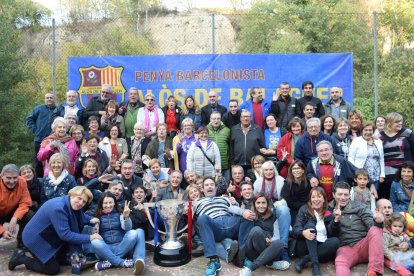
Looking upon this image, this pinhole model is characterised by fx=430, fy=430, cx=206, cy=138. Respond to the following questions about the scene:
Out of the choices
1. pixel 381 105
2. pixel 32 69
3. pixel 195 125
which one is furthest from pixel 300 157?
pixel 381 105

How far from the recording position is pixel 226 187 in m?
6.04

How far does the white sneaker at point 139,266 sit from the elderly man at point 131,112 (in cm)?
305

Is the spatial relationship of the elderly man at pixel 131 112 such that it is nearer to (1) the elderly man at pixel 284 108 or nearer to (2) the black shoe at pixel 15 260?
(1) the elderly man at pixel 284 108

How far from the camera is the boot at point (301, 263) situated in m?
4.91

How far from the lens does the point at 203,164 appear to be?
255 inches

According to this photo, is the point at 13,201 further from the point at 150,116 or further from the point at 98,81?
the point at 98,81

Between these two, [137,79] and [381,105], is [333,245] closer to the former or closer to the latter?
[137,79]

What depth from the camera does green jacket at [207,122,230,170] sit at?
681 centimetres

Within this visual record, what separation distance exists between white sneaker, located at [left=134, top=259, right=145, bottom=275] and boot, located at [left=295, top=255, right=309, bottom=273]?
1.75 meters

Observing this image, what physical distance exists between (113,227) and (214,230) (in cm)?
122

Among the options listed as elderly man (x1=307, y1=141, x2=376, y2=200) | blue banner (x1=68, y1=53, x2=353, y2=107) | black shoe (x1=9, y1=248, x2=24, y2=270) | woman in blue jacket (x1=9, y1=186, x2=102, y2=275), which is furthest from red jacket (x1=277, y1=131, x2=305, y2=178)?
black shoe (x1=9, y1=248, x2=24, y2=270)

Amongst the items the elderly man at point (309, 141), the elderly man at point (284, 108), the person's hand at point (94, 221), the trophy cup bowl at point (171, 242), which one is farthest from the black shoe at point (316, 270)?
the elderly man at point (284, 108)

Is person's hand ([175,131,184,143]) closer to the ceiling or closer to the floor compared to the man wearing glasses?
closer to the floor

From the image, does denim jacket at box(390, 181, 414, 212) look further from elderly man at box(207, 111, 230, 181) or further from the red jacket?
elderly man at box(207, 111, 230, 181)
